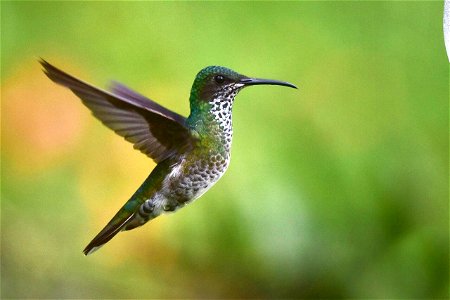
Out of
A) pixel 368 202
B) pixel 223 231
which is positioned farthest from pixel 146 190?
pixel 368 202

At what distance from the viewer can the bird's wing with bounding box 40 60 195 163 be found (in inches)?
15.0

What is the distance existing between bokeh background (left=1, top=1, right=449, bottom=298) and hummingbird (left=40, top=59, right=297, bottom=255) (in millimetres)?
577

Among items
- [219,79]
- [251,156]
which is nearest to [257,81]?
[219,79]

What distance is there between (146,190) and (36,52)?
71cm

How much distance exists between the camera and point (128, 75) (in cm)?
113

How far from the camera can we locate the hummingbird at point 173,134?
392 mm

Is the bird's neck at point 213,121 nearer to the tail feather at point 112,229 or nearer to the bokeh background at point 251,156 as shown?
the tail feather at point 112,229

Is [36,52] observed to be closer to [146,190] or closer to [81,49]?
[81,49]

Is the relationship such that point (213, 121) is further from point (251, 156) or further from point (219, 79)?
point (251, 156)

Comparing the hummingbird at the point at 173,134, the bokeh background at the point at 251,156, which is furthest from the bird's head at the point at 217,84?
the bokeh background at the point at 251,156

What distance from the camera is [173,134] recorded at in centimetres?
43

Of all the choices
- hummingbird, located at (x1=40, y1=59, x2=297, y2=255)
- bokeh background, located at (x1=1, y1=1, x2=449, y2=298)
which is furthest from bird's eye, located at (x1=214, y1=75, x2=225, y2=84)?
bokeh background, located at (x1=1, y1=1, x2=449, y2=298)

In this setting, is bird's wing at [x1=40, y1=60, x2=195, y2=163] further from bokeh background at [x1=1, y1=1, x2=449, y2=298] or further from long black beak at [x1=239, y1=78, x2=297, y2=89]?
bokeh background at [x1=1, y1=1, x2=449, y2=298]

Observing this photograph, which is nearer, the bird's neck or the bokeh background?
the bird's neck
